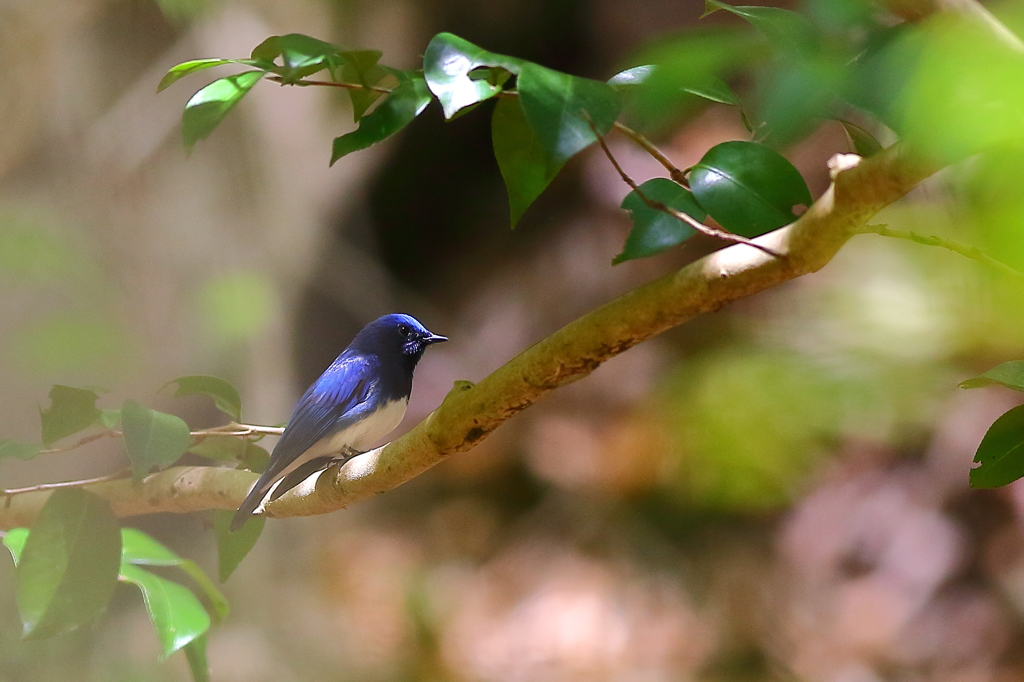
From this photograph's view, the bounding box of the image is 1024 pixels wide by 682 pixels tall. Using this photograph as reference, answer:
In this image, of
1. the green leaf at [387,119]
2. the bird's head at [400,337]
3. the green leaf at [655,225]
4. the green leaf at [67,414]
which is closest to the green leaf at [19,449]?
the green leaf at [67,414]

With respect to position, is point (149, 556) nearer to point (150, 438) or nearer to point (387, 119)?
point (150, 438)

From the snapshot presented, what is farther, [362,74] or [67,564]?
[67,564]

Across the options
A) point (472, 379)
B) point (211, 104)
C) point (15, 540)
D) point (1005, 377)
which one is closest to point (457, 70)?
point (211, 104)

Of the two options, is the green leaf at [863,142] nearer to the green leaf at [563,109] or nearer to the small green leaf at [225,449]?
the green leaf at [563,109]

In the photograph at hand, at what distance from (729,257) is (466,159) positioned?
1750mm

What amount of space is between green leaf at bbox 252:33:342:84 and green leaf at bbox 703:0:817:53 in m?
0.20

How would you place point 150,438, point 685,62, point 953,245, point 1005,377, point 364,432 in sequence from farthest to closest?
point 364,432 → point 150,438 → point 1005,377 → point 953,245 → point 685,62

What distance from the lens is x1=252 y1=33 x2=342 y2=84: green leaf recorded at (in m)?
0.43

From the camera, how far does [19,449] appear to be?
0.63 metres

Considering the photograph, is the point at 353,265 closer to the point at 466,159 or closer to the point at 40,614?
the point at 466,159

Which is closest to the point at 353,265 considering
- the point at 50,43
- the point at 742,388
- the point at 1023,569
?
the point at 50,43

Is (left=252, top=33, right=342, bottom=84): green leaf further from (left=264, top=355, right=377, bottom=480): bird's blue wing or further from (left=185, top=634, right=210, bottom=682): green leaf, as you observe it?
(left=185, top=634, right=210, bottom=682): green leaf

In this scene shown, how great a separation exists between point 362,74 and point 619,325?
0.71 ft

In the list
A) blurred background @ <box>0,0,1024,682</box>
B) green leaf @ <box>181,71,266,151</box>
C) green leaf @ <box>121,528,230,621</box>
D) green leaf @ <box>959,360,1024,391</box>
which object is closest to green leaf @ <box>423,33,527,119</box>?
green leaf @ <box>181,71,266,151</box>
